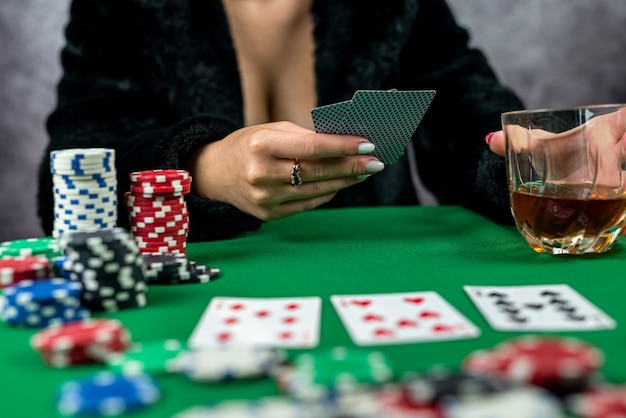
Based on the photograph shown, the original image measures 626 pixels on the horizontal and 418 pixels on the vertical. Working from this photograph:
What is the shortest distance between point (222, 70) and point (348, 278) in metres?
1.12

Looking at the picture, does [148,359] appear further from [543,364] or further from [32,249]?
[32,249]

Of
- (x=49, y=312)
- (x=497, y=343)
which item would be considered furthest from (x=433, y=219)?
(x=49, y=312)

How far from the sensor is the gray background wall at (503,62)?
350 centimetres

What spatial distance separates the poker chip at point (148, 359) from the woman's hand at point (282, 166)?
0.61m

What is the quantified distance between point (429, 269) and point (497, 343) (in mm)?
364

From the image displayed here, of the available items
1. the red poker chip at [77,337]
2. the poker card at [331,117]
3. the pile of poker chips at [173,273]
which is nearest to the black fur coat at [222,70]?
the poker card at [331,117]

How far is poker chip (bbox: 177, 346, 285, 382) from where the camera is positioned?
779 millimetres

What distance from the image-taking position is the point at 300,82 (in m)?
2.26

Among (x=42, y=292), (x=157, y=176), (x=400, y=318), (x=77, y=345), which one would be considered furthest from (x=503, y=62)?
(x=77, y=345)

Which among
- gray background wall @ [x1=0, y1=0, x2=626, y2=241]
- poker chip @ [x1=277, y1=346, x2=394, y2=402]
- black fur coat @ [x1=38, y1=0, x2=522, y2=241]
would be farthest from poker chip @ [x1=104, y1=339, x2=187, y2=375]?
gray background wall @ [x1=0, y1=0, x2=626, y2=241]

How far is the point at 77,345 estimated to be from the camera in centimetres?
84

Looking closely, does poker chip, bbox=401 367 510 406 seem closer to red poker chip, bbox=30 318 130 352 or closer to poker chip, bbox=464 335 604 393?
poker chip, bbox=464 335 604 393

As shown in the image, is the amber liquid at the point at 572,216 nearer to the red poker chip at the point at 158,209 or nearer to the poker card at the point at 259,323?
the poker card at the point at 259,323

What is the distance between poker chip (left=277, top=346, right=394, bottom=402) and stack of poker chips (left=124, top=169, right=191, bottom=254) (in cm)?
62
